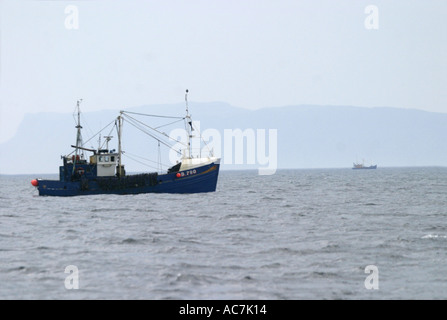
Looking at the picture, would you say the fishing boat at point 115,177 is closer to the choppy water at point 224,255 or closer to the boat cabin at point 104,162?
the boat cabin at point 104,162

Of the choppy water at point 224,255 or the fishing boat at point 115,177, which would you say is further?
the fishing boat at point 115,177

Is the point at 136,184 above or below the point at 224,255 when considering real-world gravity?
above

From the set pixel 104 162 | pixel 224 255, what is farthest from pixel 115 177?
pixel 224 255

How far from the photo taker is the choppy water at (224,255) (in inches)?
706

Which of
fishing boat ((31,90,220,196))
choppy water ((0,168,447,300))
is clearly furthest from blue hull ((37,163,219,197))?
choppy water ((0,168,447,300))

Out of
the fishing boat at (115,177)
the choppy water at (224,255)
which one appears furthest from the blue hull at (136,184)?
the choppy water at (224,255)

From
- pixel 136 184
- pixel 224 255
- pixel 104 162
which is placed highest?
pixel 104 162

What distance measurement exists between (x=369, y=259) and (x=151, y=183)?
1639 inches

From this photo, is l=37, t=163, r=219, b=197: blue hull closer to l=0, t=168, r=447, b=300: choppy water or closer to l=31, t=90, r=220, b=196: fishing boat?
l=31, t=90, r=220, b=196: fishing boat

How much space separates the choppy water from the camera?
58.8 feet

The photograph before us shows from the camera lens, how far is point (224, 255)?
23.7 m

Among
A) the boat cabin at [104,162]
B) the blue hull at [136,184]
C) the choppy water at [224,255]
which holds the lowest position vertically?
the choppy water at [224,255]

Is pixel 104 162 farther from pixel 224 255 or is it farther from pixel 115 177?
pixel 224 255

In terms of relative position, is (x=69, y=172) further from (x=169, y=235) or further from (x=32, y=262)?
(x=32, y=262)
